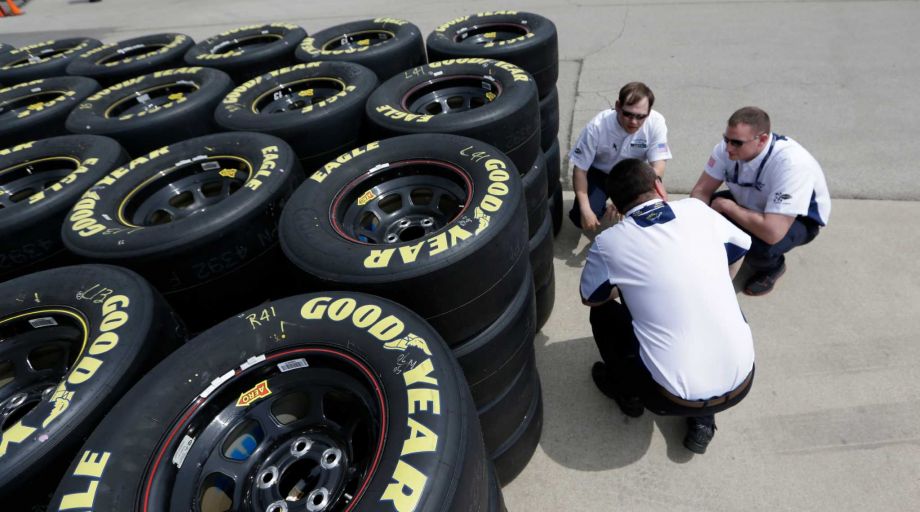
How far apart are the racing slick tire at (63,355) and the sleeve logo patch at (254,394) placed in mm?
332

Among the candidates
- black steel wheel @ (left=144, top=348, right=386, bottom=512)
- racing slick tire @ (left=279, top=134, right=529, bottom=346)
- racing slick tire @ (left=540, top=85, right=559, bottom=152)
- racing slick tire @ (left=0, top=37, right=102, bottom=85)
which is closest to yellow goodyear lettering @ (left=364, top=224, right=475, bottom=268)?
racing slick tire @ (left=279, top=134, right=529, bottom=346)

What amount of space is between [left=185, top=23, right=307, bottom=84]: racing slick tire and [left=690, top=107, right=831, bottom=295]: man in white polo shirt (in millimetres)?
3439

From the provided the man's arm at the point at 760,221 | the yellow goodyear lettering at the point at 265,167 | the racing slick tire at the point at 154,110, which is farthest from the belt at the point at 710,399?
the racing slick tire at the point at 154,110

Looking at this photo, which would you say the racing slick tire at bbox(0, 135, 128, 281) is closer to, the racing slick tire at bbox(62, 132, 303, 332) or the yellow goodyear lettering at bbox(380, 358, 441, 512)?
the racing slick tire at bbox(62, 132, 303, 332)

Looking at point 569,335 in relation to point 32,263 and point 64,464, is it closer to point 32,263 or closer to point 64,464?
point 64,464

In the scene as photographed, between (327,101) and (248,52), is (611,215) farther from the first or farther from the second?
(248,52)

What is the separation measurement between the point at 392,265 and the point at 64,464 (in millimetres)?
1100

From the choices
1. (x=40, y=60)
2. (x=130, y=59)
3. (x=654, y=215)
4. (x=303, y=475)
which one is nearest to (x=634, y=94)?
(x=654, y=215)

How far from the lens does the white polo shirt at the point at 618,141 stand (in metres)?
3.70

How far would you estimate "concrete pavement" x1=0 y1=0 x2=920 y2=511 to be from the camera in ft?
8.09

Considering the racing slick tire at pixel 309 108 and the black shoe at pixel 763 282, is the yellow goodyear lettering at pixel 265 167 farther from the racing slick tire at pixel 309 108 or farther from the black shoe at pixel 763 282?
the black shoe at pixel 763 282

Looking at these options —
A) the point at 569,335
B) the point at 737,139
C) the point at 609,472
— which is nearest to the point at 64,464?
the point at 609,472

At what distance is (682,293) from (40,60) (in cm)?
749

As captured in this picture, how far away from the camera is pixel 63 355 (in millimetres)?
2012
